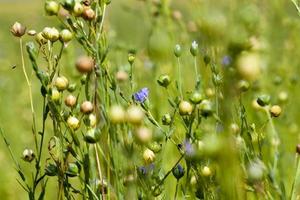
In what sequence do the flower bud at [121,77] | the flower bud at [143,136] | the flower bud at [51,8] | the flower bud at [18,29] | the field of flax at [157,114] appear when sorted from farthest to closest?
the flower bud at [121,77] < the flower bud at [18,29] < the flower bud at [51,8] < the flower bud at [143,136] < the field of flax at [157,114]

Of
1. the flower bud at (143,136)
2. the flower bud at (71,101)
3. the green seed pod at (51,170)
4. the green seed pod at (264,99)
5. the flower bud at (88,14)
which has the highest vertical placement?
the flower bud at (88,14)

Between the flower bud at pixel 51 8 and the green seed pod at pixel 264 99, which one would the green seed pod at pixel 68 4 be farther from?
the green seed pod at pixel 264 99

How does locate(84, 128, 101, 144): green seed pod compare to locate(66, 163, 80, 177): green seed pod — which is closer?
locate(84, 128, 101, 144): green seed pod

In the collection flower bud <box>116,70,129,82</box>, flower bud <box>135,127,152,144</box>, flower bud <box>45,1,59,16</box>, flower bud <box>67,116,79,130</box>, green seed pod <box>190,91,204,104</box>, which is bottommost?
flower bud <box>135,127,152,144</box>

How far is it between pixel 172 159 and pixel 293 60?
100 cm

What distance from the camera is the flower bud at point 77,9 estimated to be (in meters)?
1.06

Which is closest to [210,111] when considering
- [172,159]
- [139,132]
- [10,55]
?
[139,132]

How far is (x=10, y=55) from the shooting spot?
160 inches

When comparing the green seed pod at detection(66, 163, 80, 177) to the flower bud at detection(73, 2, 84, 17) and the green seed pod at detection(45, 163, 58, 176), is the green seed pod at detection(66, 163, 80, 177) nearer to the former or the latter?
the green seed pod at detection(45, 163, 58, 176)

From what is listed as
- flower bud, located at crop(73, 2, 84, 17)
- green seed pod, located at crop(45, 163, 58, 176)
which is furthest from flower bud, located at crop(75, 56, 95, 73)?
green seed pod, located at crop(45, 163, 58, 176)

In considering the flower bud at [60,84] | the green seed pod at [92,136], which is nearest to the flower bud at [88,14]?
the flower bud at [60,84]

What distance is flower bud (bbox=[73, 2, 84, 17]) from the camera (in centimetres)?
106

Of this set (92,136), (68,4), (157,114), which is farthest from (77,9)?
(157,114)

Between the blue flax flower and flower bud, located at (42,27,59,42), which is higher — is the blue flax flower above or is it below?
below
